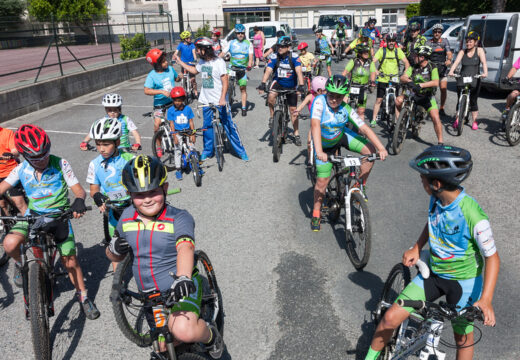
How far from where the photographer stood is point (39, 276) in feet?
11.9

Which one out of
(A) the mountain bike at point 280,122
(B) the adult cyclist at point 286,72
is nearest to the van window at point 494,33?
(B) the adult cyclist at point 286,72

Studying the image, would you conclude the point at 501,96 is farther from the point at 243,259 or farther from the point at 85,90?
the point at 85,90

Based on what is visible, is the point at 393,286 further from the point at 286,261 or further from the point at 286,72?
the point at 286,72

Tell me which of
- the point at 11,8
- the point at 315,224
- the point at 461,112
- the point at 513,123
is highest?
the point at 11,8

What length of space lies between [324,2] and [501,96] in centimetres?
4840

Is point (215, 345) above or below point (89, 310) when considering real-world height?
above

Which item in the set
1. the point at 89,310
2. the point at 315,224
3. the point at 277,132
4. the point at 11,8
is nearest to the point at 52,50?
the point at 277,132

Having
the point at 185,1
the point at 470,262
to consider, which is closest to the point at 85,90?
the point at 470,262

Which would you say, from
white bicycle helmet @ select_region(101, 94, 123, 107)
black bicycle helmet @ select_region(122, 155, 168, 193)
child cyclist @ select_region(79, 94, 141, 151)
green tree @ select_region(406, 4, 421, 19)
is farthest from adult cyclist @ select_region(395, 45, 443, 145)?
green tree @ select_region(406, 4, 421, 19)

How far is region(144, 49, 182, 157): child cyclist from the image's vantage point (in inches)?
318

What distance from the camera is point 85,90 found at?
1566cm

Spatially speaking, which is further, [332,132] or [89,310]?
[332,132]

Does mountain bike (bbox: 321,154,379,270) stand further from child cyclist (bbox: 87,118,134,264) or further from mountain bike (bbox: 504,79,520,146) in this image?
mountain bike (bbox: 504,79,520,146)

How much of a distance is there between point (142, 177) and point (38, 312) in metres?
1.72
